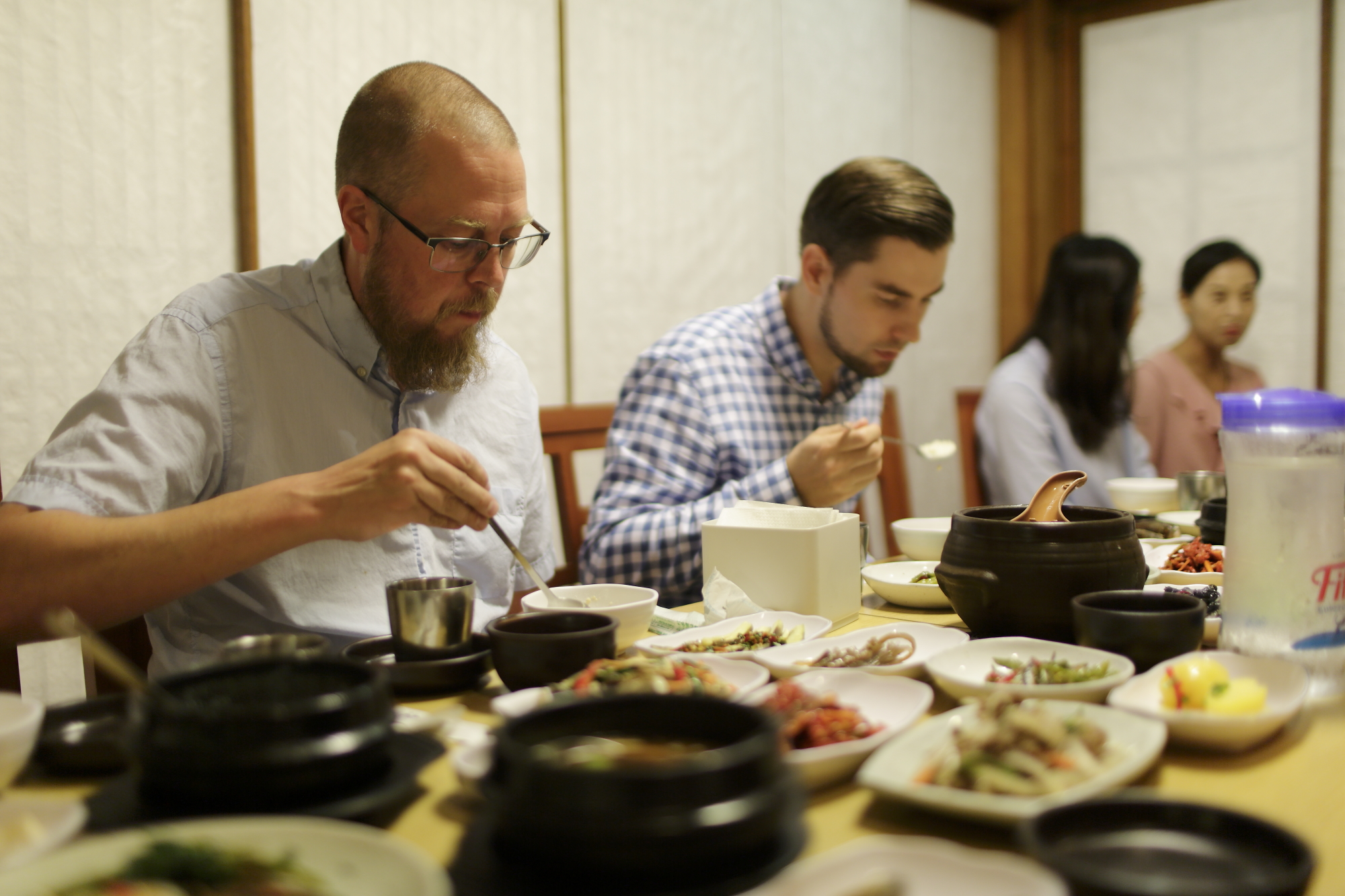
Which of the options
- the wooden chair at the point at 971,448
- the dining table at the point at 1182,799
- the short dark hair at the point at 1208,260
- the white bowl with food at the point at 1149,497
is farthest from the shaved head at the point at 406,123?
the short dark hair at the point at 1208,260

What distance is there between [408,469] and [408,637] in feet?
0.92

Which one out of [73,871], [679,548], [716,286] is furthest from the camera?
[716,286]

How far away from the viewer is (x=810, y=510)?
1.62 meters

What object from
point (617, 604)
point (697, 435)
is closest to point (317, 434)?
point (617, 604)

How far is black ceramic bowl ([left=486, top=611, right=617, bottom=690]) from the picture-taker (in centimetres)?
105

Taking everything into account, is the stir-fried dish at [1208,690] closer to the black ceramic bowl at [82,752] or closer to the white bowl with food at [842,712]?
the white bowl with food at [842,712]

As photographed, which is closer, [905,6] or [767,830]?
[767,830]

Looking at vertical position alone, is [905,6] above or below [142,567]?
above

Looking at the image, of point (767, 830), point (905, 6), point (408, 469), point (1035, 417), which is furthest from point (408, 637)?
point (905, 6)

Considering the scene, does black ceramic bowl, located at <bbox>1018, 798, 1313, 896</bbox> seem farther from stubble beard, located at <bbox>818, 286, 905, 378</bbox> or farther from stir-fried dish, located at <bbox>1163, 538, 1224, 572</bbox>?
stubble beard, located at <bbox>818, 286, 905, 378</bbox>

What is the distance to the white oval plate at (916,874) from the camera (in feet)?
1.94

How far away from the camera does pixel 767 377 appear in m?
2.43

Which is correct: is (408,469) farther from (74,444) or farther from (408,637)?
(74,444)

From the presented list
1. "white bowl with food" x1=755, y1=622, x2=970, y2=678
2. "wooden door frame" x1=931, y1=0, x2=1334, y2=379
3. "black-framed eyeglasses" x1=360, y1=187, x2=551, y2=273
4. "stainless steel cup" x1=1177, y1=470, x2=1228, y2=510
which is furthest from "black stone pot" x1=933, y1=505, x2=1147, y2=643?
"wooden door frame" x1=931, y1=0, x2=1334, y2=379
